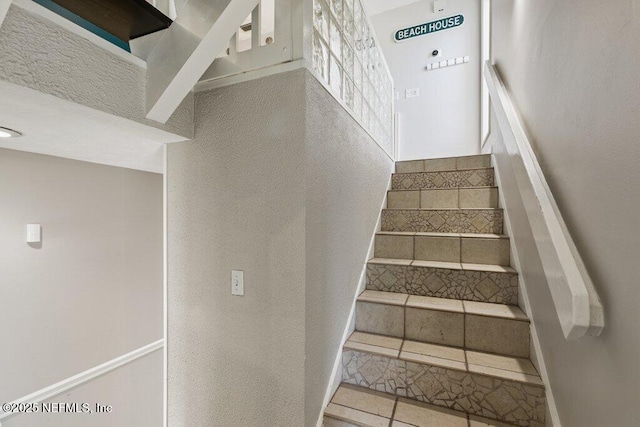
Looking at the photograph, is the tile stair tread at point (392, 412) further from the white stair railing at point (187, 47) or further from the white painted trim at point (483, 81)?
the white painted trim at point (483, 81)

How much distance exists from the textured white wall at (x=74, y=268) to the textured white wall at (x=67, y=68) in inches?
54.5

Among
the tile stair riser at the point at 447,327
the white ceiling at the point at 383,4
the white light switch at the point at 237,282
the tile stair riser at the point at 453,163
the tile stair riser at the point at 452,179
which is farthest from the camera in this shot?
the white ceiling at the point at 383,4

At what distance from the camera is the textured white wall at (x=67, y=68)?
0.72m

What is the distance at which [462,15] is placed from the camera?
136 inches

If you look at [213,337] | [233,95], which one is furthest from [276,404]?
[233,95]

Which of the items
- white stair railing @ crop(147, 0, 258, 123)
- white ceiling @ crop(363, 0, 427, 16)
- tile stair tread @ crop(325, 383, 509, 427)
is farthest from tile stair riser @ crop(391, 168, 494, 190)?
white ceiling @ crop(363, 0, 427, 16)

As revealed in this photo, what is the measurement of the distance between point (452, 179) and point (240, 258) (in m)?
2.05

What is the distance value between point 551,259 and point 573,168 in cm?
33

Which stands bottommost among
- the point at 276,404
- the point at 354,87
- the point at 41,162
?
the point at 276,404

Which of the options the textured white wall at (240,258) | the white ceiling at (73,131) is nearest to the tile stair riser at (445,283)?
the textured white wall at (240,258)

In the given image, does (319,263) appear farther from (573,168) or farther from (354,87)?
(354,87)

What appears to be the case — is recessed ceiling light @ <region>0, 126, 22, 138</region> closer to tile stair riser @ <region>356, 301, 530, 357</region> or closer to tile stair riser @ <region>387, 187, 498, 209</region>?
tile stair riser @ <region>356, 301, 530, 357</region>

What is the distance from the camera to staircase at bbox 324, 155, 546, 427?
1.21 metres

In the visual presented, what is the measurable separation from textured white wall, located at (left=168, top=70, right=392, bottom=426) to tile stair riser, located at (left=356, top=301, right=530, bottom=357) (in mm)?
325
